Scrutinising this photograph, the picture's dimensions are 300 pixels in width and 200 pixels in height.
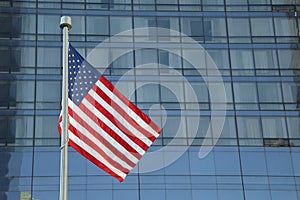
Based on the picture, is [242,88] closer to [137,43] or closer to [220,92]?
[220,92]

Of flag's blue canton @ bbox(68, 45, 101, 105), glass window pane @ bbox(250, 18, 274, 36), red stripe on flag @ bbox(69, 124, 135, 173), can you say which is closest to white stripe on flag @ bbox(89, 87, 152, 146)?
flag's blue canton @ bbox(68, 45, 101, 105)

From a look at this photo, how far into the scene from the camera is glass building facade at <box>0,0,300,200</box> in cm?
3219

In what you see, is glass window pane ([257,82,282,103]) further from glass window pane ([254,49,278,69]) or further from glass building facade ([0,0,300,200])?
glass window pane ([254,49,278,69])

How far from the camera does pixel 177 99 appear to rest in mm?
34094

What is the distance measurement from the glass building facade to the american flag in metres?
17.8

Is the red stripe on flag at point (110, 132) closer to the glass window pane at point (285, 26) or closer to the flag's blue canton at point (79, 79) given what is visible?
the flag's blue canton at point (79, 79)

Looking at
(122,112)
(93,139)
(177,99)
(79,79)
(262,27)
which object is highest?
(262,27)

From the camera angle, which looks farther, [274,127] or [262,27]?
[262,27]

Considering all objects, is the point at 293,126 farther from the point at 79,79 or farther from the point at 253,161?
the point at 79,79

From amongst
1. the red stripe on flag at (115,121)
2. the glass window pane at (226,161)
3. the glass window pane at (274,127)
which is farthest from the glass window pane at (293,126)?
the red stripe on flag at (115,121)

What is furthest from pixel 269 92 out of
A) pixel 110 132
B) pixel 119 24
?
pixel 110 132

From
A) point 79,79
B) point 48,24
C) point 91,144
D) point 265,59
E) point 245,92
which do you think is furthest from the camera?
point 265,59

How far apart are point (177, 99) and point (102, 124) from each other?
1981 cm

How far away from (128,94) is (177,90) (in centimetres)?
256
